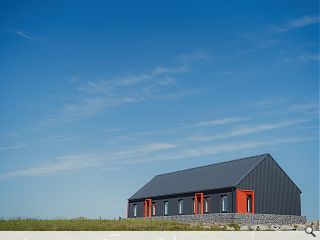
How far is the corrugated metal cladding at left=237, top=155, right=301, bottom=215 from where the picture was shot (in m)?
41.3

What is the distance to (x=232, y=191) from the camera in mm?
40094

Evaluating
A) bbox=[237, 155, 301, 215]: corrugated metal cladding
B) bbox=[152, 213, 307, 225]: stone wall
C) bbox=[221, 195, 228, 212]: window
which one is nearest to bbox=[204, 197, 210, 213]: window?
bbox=[152, 213, 307, 225]: stone wall

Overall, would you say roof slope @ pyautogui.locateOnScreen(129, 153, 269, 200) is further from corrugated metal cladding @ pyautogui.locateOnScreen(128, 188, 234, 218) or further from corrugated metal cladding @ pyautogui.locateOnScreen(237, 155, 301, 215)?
corrugated metal cladding @ pyautogui.locateOnScreen(237, 155, 301, 215)

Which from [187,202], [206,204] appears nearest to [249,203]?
[206,204]

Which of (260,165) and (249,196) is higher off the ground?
(260,165)

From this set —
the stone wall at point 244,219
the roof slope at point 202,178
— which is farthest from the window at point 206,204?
the roof slope at point 202,178

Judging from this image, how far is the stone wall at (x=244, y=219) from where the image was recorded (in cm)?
3876

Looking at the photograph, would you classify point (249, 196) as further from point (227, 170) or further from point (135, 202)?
point (135, 202)

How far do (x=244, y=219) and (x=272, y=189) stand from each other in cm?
557

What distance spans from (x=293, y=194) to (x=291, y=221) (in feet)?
10.1

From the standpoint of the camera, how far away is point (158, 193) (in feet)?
163

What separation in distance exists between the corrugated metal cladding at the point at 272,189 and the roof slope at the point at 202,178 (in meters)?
0.70
